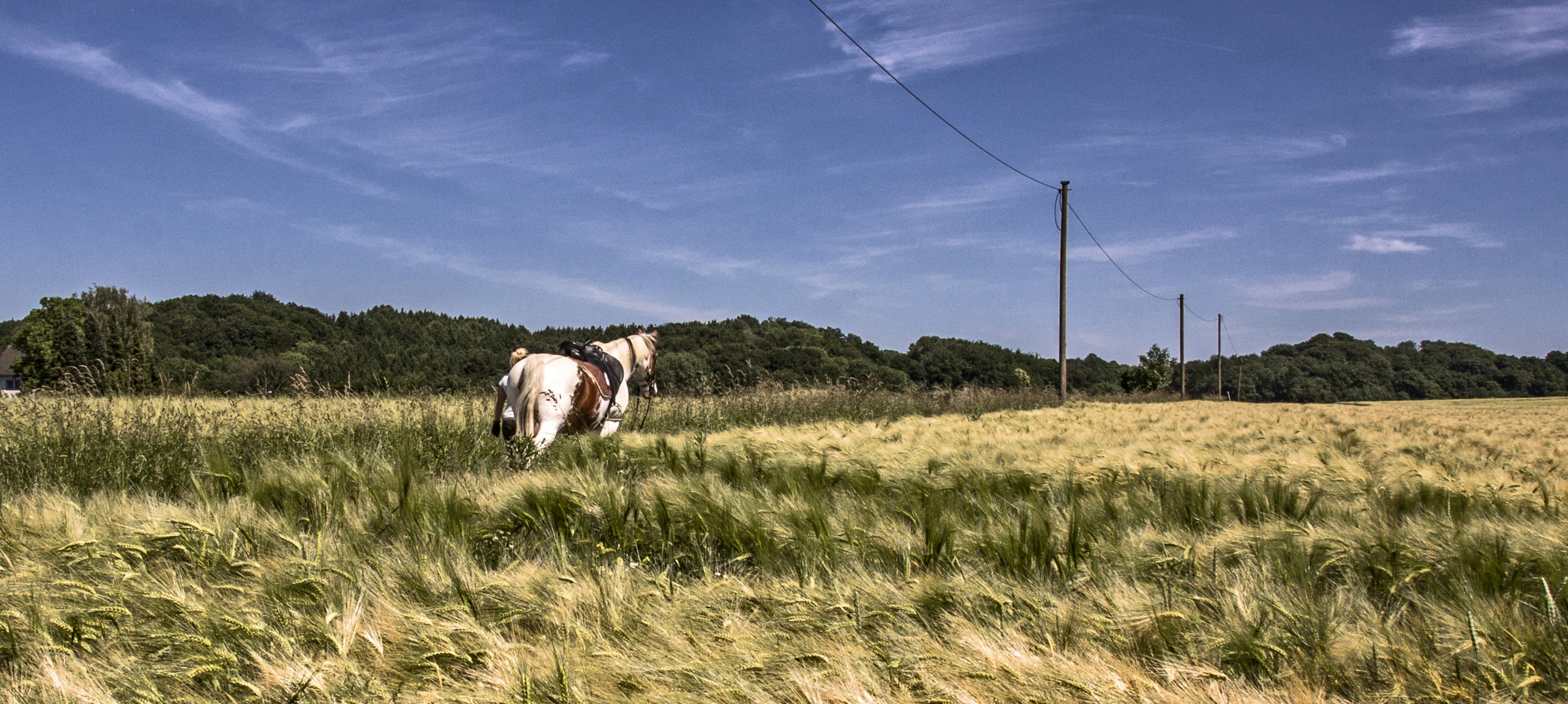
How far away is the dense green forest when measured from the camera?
45.0 m

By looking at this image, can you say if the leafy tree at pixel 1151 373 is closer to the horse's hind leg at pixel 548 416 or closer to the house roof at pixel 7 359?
the horse's hind leg at pixel 548 416

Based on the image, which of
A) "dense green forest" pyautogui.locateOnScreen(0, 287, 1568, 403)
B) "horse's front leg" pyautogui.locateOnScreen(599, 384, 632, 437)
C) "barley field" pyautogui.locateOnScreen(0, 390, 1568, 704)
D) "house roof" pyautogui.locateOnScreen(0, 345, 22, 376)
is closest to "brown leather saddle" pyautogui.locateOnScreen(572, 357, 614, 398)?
"horse's front leg" pyautogui.locateOnScreen(599, 384, 632, 437)

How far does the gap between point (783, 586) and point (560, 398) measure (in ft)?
14.5

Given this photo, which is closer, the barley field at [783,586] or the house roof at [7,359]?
the barley field at [783,586]

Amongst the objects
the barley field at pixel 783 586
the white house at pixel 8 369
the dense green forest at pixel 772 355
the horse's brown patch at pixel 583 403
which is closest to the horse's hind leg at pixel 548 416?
the horse's brown patch at pixel 583 403

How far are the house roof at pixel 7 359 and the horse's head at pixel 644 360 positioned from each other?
338 ft

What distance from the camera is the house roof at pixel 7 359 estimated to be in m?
78.2

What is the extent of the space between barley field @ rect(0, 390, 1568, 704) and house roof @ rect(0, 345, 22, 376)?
10625cm

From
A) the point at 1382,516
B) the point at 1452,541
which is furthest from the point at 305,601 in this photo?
the point at 1382,516

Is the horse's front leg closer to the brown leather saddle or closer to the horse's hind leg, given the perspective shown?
the brown leather saddle

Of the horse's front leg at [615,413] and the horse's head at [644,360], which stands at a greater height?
the horse's head at [644,360]

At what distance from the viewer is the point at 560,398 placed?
6285 millimetres

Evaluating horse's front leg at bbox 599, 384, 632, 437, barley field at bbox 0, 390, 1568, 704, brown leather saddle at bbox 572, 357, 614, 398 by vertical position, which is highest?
brown leather saddle at bbox 572, 357, 614, 398

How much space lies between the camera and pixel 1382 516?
10.5ft
